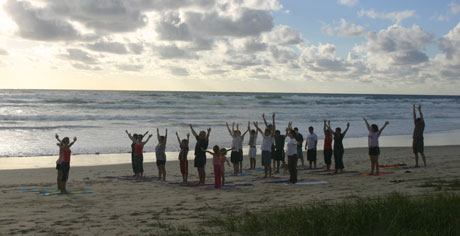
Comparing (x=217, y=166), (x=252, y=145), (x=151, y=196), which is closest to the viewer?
(x=151, y=196)

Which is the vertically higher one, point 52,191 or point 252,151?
point 252,151

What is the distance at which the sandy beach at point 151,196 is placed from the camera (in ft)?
22.8

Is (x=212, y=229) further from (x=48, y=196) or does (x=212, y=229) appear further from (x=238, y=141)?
(x=238, y=141)

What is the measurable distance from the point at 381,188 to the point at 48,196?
7.67 meters

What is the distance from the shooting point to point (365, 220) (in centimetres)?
572

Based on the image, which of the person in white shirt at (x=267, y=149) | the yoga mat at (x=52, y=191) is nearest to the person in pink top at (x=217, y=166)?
the person in white shirt at (x=267, y=149)

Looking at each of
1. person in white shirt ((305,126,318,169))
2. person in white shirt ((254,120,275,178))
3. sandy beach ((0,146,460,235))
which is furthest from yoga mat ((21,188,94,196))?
person in white shirt ((305,126,318,169))

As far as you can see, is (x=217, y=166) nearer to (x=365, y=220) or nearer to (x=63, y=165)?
(x=63, y=165)

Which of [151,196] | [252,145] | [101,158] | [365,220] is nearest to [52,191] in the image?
[151,196]

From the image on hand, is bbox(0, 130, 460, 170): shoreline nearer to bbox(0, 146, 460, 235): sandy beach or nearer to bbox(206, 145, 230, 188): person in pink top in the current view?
bbox(0, 146, 460, 235): sandy beach

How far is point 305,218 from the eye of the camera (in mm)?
5949

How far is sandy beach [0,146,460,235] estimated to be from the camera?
6.96 m

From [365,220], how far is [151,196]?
17.9 ft

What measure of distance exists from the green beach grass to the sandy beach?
102 centimetres
